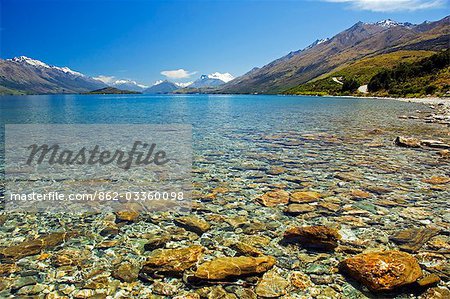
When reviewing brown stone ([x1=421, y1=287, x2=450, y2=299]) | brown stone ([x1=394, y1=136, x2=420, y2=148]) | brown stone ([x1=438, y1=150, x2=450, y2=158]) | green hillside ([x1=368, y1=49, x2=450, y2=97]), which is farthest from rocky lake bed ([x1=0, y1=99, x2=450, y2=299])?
green hillside ([x1=368, y1=49, x2=450, y2=97])

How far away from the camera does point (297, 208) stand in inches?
527

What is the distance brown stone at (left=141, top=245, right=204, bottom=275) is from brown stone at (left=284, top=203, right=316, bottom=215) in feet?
16.2

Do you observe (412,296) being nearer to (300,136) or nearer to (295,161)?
(295,161)

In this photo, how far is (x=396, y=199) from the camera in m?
14.3

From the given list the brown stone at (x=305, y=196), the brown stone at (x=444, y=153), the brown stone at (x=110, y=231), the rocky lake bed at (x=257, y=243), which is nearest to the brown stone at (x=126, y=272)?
the rocky lake bed at (x=257, y=243)

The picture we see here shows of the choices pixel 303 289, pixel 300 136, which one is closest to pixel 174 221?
pixel 303 289

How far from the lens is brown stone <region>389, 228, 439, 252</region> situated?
9990mm

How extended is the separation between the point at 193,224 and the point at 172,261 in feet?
9.69

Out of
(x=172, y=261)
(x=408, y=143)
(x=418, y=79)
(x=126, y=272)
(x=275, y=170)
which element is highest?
(x=418, y=79)

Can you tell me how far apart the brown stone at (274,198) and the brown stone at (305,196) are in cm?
34

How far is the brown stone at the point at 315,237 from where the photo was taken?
1008 centimetres

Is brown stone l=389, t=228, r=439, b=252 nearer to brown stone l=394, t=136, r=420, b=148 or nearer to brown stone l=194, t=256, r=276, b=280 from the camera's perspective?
brown stone l=194, t=256, r=276, b=280

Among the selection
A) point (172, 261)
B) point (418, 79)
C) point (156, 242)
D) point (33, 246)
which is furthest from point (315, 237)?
point (418, 79)

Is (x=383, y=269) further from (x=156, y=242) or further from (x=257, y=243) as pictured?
(x=156, y=242)
